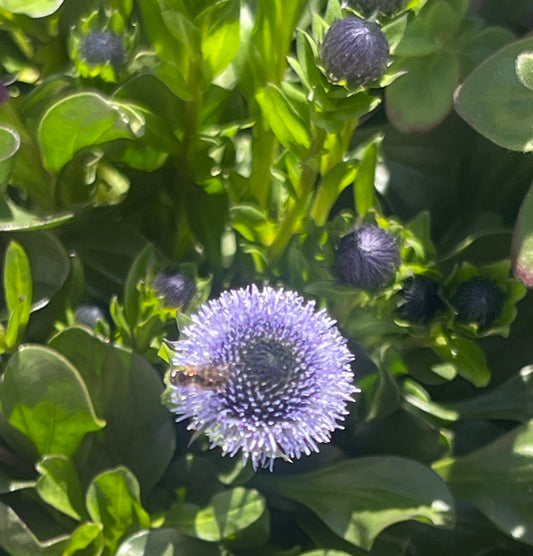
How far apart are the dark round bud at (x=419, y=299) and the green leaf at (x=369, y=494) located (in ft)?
0.35

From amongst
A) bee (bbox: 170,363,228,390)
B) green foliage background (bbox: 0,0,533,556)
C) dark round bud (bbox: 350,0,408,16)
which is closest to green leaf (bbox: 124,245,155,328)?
green foliage background (bbox: 0,0,533,556)

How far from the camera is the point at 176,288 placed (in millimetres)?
542

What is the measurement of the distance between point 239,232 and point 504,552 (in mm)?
344

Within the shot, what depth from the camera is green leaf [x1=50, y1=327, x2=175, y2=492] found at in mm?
562

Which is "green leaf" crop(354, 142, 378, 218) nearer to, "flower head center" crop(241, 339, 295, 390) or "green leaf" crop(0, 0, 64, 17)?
"flower head center" crop(241, 339, 295, 390)

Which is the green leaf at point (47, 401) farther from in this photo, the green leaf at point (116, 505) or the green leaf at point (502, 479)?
the green leaf at point (502, 479)

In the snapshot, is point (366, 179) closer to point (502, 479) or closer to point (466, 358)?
point (466, 358)

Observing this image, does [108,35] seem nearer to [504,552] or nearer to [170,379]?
[170,379]

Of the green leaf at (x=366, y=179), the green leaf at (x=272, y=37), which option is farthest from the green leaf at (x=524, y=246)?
the green leaf at (x=272, y=37)

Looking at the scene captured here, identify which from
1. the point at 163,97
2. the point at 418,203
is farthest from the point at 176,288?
the point at 418,203

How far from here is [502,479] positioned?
2.03 feet

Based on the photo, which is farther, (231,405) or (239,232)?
(239,232)

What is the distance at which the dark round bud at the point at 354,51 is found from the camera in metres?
0.48

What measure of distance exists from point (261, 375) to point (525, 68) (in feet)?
0.84
